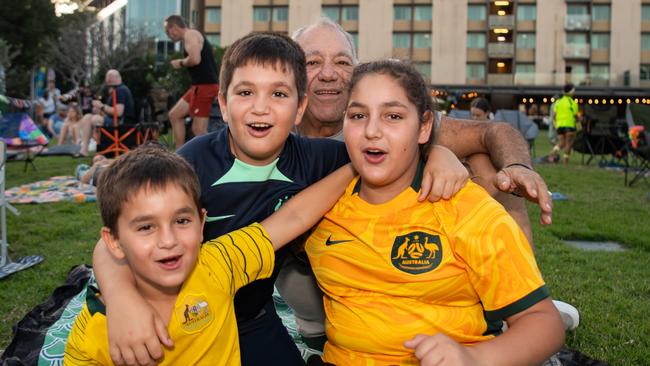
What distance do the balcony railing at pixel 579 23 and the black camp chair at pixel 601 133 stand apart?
45.4 m

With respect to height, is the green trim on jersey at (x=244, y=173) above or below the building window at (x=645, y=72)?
below

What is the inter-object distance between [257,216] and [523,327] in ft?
4.12

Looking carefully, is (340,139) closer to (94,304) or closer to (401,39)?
(94,304)

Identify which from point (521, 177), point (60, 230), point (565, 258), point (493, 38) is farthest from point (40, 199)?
point (493, 38)

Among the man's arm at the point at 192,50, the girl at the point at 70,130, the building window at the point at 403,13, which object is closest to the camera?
the man's arm at the point at 192,50

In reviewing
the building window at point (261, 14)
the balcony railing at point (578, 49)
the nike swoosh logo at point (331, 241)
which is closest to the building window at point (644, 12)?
the balcony railing at point (578, 49)

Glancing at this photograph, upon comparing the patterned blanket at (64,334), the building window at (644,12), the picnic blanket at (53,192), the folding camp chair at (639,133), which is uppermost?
the building window at (644,12)

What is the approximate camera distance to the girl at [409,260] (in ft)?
7.27

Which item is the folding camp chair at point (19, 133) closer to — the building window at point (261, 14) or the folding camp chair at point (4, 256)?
the folding camp chair at point (4, 256)

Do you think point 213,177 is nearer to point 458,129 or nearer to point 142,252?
point 142,252

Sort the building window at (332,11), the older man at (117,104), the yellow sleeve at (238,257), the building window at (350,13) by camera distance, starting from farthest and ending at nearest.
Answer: the building window at (332,11) → the building window at (350,13) → the older man at (117,104) → the yellow sleeve at (238,257)

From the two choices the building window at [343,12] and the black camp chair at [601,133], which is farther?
the building window at [343,12]

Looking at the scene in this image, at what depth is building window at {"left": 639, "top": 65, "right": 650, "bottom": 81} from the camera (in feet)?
190

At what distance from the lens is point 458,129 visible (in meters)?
3.73
